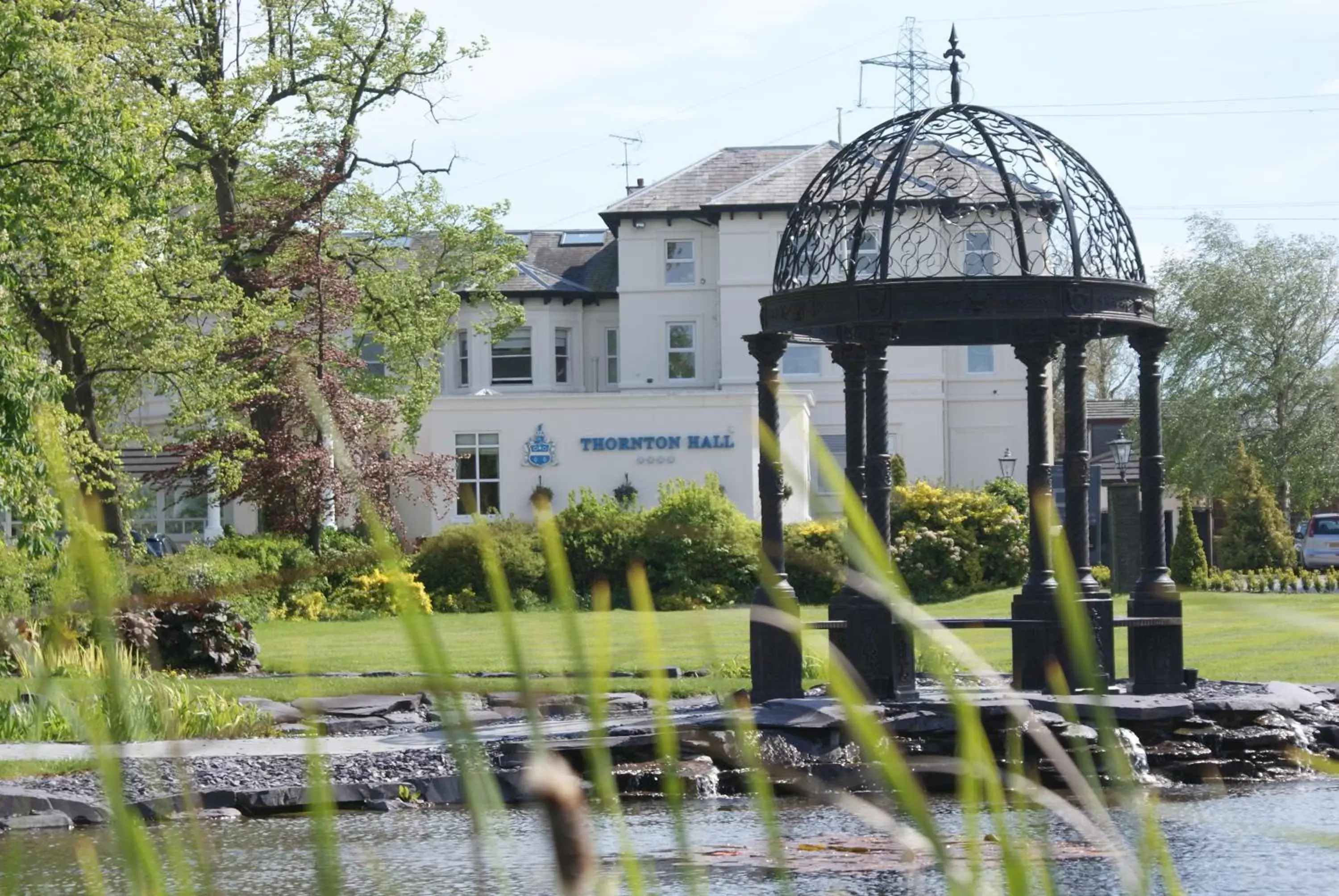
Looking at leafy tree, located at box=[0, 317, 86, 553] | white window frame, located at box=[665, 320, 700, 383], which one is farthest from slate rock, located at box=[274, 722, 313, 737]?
white window frame, located at box=[665, 320, 700, 383]

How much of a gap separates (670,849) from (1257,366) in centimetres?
4565

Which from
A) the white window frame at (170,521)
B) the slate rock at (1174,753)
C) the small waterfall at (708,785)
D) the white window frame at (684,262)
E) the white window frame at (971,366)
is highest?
the white window frame at (684,262)

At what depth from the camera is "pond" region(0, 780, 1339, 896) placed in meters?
7.15

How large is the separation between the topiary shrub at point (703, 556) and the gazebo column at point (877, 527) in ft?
51.9

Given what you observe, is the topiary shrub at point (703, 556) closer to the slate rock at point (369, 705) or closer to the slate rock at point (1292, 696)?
the slate rock at point (369, 705)

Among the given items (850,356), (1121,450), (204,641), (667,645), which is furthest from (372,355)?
(850,356)

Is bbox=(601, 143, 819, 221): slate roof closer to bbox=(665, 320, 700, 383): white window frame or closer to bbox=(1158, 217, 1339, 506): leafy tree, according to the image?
bbox=(665, 320, 700, 383): white window frame

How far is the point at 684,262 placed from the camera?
148ft

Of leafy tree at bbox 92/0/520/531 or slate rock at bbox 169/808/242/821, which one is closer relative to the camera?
slate rock at bbox 169/808/242/821

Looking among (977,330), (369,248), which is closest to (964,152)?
(977,330)

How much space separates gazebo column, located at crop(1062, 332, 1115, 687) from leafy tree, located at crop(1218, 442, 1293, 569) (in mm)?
25981

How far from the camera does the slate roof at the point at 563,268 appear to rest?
156 feet

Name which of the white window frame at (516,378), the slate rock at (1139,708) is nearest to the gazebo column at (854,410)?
the slate rock at (1139,708)

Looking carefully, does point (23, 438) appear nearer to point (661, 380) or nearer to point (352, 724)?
point (352, 724)
